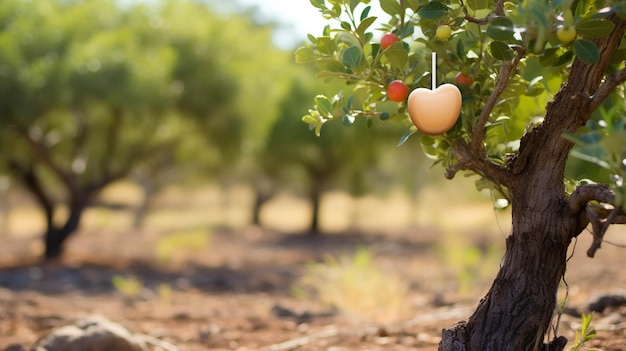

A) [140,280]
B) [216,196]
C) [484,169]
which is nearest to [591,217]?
[484,169]

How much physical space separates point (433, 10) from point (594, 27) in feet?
1.56

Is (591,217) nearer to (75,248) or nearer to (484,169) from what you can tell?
(484,169)

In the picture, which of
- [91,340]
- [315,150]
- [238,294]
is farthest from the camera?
[315,150]

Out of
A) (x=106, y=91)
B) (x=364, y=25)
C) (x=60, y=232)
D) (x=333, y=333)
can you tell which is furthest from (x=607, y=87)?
(x=60, y=232)

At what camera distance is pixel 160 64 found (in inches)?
432

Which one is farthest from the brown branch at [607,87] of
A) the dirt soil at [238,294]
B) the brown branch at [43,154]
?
the brown branch at [43,154]

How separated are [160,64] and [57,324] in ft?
21.5

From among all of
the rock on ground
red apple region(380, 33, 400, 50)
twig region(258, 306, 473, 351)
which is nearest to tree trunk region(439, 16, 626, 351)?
red apple region(380, 33, 400, 50)

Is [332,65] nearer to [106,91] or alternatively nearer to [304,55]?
[304,55]

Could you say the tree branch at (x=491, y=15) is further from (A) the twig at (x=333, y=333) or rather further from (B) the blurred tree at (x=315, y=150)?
(B) the blurred tree at (x=315, y=150)

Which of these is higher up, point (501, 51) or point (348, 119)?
point (501, 51)

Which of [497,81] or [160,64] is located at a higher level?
[160,64]

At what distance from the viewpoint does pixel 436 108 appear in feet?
7.61

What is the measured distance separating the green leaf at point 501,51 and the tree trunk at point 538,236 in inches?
9.5
